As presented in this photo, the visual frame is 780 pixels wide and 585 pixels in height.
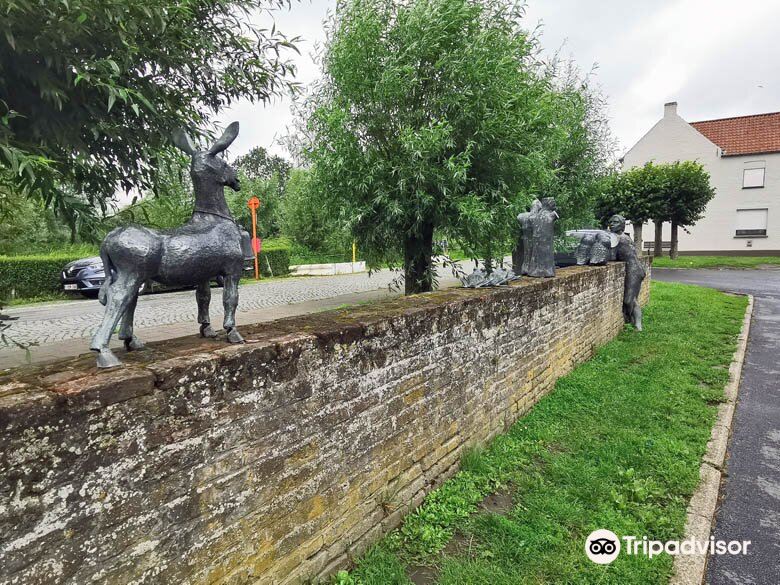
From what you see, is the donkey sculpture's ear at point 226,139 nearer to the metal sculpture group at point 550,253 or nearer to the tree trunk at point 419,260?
the metal sculpture group at point 550,253

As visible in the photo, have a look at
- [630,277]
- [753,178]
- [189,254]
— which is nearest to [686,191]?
[753,178]

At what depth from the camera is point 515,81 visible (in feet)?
23.0

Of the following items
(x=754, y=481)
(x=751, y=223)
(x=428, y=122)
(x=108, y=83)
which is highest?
(x=428, y=122)

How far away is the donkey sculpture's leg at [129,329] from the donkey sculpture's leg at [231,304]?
40cm

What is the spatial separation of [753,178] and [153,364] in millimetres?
36034

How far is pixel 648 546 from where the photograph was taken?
2.94 meters

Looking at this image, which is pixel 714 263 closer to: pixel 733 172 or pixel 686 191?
pixel 686 191

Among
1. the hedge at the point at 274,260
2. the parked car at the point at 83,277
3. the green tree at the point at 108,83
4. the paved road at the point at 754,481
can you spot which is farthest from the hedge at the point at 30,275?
the paved road at the point at 754,481

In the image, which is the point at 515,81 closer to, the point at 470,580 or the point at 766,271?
the point at 470,580

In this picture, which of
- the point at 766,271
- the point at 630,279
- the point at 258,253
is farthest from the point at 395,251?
the point at 766,271

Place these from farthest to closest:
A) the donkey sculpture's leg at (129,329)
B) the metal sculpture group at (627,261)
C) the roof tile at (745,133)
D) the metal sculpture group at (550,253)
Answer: the roof tile at (745,133)
the metal sculpture group at (627,261)
the metal sculpture group at (550,253)
the donkey sculpture's leg at (129,329)

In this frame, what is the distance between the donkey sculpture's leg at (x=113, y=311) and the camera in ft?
6.24

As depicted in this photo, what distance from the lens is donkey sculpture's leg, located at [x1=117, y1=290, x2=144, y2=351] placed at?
215 cm

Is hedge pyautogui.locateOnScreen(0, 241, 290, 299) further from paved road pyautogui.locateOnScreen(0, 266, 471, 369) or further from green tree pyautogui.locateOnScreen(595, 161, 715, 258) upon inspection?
green tree pyautogui.locateOnScreen(595, 161, 715, 258)
